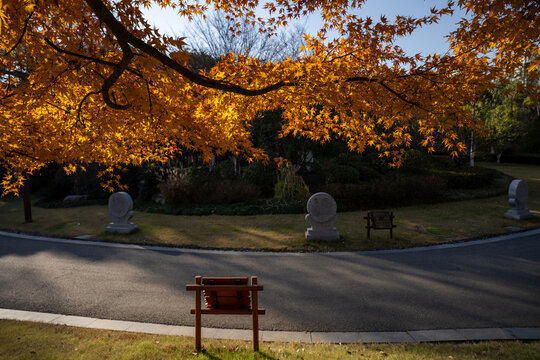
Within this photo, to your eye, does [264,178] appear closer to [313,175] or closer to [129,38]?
[313,175]

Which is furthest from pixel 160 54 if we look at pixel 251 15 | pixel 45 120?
pixel 251 15

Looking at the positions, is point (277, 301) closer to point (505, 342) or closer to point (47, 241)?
point (505, 342)

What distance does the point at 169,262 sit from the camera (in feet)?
27.0

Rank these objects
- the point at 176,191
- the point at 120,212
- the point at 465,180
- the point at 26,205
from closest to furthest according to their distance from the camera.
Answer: the point at 120,212 → the point at 26,205 → the point at 176,191 → the point at 465,180

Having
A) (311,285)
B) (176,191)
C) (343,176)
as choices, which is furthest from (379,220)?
(176,191)

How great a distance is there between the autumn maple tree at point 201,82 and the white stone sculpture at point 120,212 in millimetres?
5286

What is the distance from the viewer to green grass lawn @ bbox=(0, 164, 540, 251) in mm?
9508

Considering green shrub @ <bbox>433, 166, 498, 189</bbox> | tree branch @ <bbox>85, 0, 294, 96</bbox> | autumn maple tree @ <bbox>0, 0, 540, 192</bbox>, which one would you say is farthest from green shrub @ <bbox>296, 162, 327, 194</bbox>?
tree branch @ <bbox>85, 0, 294, 96</bbox>

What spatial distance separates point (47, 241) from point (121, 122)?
765 centimetres

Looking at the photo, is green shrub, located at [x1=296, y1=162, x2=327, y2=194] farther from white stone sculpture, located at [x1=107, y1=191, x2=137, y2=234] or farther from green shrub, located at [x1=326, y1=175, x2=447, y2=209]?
white stone sculpture, located at [x1=107, y1=191, x2=137, y2=234]

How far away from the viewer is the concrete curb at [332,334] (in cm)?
443

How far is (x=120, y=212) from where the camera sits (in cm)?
1099

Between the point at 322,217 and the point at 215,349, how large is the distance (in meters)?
5.75

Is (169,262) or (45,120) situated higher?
(45,120)
